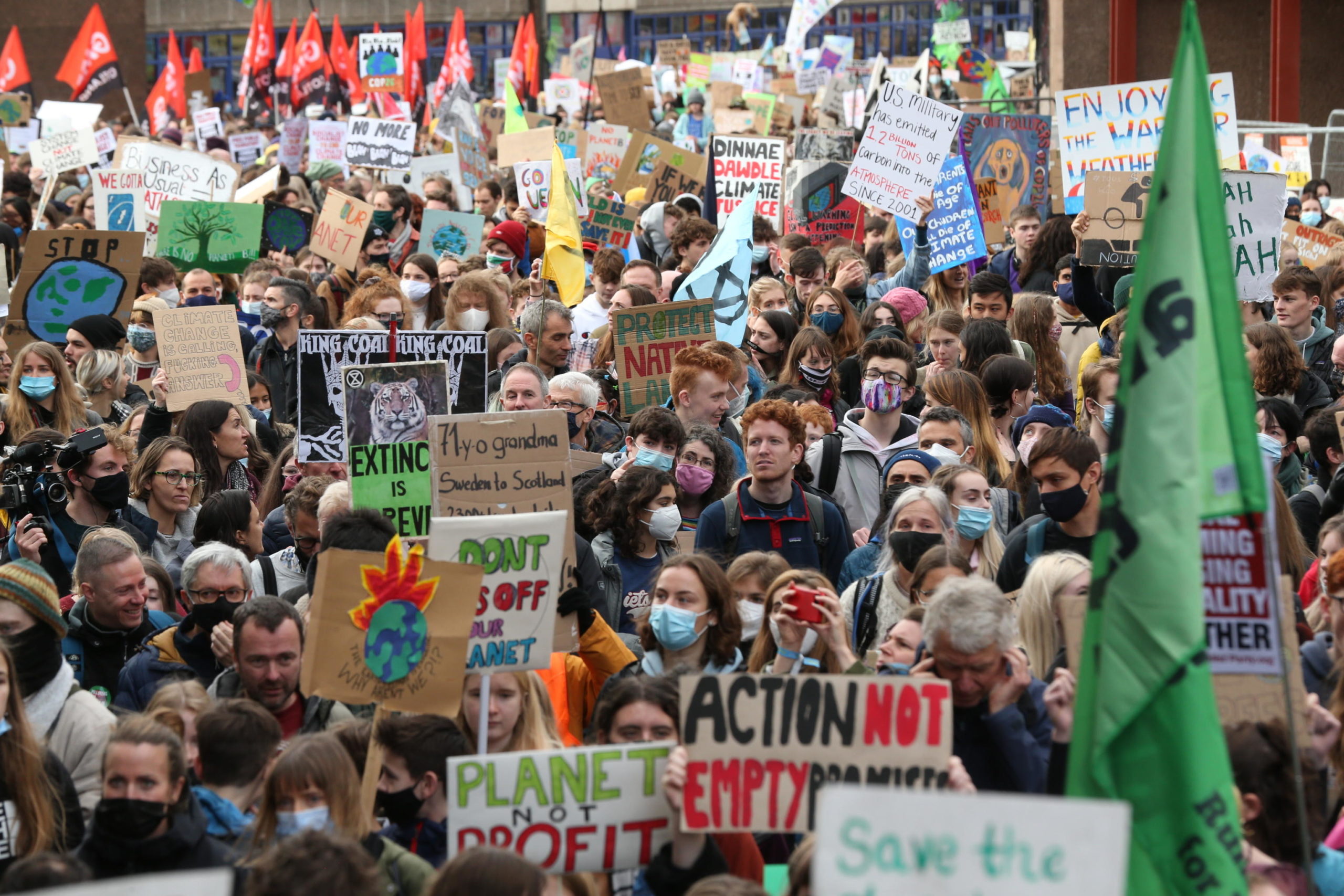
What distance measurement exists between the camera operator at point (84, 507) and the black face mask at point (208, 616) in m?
1.16

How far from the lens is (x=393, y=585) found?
15.0ft

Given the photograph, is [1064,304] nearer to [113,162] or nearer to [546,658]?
[546,658]

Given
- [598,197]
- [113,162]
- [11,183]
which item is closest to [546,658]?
[598,197]

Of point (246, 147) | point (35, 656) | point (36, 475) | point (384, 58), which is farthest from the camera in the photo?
point (384, 58)

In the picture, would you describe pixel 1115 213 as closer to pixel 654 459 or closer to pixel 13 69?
pixel 654 459

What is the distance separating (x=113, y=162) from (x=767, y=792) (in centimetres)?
1297

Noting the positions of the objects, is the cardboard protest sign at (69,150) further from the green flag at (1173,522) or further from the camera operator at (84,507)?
the green flag at (1173,522)

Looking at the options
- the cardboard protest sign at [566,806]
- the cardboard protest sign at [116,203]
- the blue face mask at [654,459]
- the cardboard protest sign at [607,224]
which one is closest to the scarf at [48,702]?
the cardboard protest sign at [566,806]

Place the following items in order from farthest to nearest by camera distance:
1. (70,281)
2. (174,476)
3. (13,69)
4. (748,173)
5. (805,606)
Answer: (13,69), (748,173), (70,281), (174,476), (805,606)

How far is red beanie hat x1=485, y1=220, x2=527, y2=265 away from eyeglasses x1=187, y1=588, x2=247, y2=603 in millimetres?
6887

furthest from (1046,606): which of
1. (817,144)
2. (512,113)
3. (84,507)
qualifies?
(512,113)

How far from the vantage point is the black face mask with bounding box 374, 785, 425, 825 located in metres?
4.35

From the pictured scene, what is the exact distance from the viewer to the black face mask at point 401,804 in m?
4.35

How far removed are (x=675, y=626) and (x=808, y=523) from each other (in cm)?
134
